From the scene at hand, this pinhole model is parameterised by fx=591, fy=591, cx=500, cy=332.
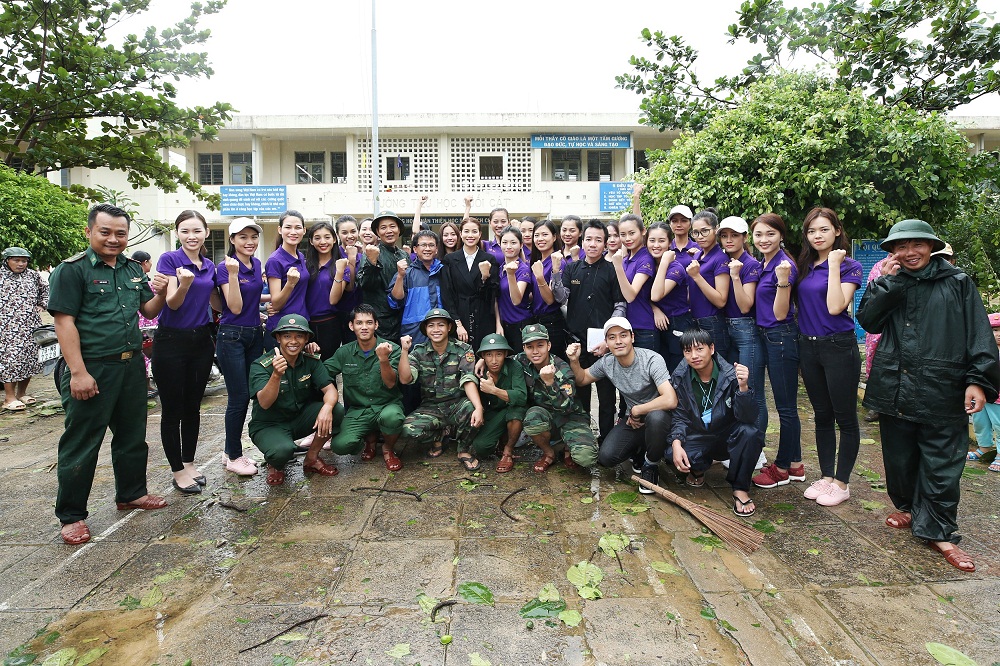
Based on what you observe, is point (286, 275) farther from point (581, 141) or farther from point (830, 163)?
point (581, 141)

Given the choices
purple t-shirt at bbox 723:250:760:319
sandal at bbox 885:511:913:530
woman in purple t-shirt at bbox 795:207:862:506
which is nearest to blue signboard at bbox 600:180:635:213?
purple t-shirt at bbox 723:250:760:319

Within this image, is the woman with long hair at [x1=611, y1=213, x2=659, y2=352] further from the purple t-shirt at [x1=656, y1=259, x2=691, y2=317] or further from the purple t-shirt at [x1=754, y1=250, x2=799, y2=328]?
the purple t-shirt at [x1=754, y1=250, x2=799, y2=328]

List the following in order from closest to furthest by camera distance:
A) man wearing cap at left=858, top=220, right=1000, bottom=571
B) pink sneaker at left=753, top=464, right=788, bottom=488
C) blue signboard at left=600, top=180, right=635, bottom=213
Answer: man wearing cap at left=858, top=220, right=1000, bottom=571 < pink sneaker at left=753, top=464, right=788, bottom=488 < blue signboard at left=600, top=180, right=635, bottom=213

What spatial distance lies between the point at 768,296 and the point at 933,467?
4.59 ft

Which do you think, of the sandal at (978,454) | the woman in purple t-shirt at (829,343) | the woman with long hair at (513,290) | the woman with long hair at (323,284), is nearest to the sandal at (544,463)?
the woman with long hair at (513,290)

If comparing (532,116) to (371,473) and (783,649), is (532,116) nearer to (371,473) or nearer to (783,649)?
(371,473)

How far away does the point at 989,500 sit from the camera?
12.8 ft

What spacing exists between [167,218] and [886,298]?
22.3m

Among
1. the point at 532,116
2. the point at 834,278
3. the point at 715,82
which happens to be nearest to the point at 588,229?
the point at 834,278

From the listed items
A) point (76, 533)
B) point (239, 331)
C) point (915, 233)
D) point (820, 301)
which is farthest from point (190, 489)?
point (915, 233)

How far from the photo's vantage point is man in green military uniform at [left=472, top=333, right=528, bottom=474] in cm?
451

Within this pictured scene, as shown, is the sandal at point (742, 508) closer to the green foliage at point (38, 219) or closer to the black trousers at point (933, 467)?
the black trousers at point (933, 467)

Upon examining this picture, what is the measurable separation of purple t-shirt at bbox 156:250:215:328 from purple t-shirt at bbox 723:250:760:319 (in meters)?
3.72

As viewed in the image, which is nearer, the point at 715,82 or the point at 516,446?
the point at 516,446
